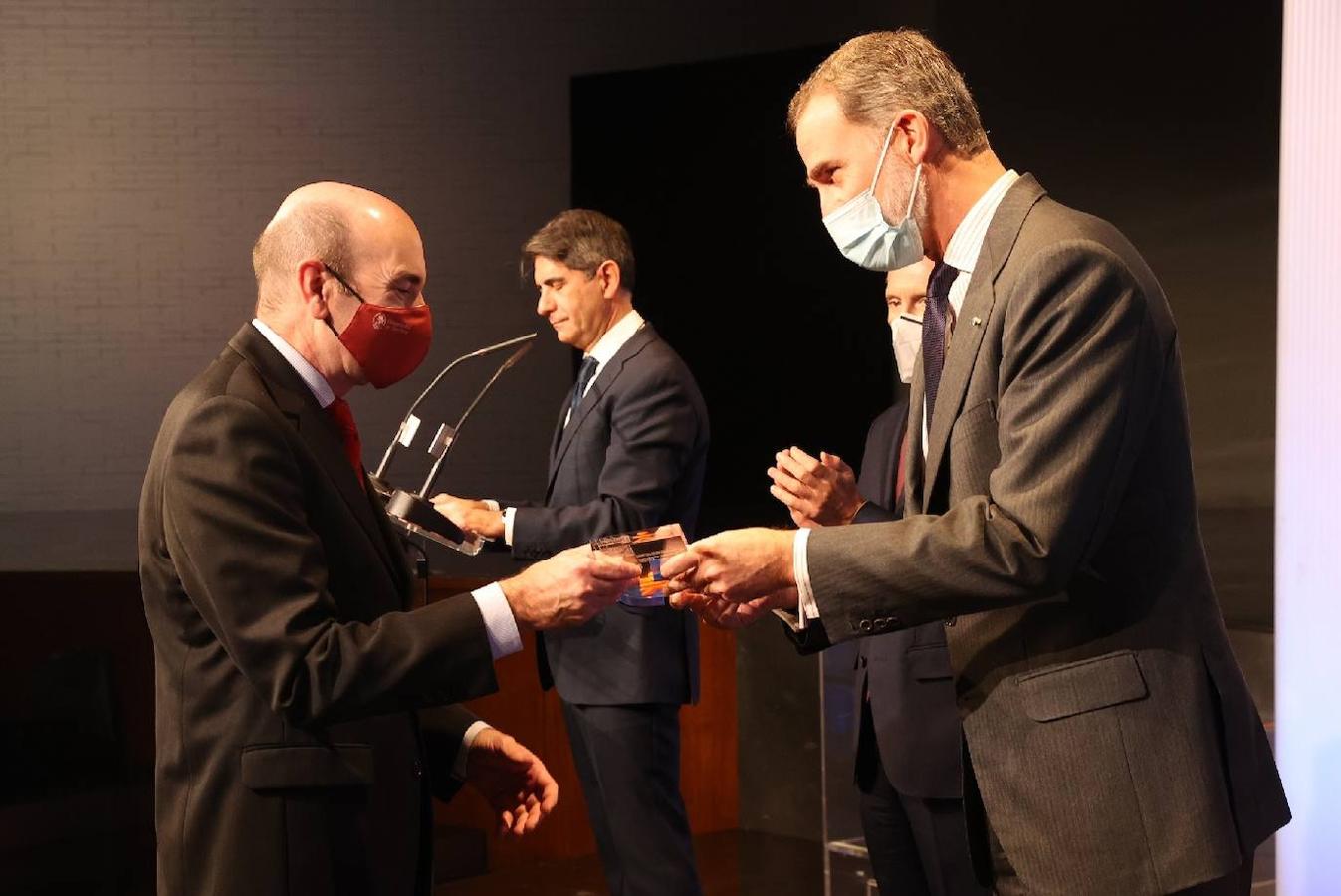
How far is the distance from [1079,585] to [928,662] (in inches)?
34.5

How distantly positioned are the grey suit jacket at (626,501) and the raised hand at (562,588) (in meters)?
1.40

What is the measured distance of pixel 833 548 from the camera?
159 cm

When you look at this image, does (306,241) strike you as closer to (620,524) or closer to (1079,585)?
(1079,585)

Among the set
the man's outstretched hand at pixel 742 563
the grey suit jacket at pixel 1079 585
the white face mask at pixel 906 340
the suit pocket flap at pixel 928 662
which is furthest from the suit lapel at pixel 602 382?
the grey suit jacket at pixel 1079 585

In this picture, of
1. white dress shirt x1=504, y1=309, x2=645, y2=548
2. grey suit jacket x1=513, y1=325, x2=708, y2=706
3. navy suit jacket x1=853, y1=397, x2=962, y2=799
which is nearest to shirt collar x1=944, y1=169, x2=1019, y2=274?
navy suit jacket x1=853, y1=397, x2=962, y2=799

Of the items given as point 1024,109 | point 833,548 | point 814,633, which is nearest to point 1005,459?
point 833,548

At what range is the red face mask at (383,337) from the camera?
1.95m

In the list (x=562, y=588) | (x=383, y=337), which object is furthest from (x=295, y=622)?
(x=383, y=337)

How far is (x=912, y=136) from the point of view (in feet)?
5.95

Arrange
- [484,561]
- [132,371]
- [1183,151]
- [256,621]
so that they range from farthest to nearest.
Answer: [132,371]
[484,561]
[1183,151]
[256,621]

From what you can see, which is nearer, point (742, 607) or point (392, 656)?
point (392, 656)

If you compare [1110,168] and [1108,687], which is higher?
[1110,168]

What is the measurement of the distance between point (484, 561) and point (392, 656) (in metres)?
5.52

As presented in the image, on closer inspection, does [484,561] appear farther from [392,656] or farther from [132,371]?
[392,656]
